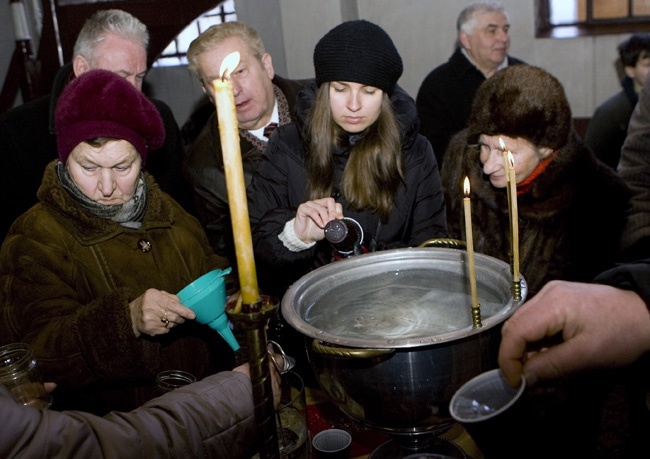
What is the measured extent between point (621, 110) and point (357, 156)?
9.52 feet

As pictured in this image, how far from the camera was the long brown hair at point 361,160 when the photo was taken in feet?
7.75

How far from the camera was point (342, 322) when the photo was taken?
4.68 feet

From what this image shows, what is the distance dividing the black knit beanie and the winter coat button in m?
0.90

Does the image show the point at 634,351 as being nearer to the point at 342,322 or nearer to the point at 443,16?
the point at 342,322

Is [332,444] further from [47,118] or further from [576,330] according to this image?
[47,118]

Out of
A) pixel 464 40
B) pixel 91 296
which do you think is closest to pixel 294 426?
pixel 91 296

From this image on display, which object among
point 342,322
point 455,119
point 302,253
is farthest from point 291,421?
point 455,119

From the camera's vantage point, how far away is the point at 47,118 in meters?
3.04

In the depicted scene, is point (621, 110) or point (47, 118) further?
point (621, 110)

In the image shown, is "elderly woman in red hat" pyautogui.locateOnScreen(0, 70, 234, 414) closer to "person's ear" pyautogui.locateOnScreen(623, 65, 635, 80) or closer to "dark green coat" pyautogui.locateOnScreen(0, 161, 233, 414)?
"dark green coat" pyautogui.locateOnScreen(0, 161, 233, 414)

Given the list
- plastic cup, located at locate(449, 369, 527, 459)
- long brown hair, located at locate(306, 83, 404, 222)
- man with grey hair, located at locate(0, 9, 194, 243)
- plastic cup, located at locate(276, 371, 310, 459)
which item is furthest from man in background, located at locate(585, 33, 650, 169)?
plastic cup, located at locate(449, 369, 527, 459)

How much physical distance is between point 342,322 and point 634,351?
0.59m

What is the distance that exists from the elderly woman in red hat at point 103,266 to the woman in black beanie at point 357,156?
40 cm

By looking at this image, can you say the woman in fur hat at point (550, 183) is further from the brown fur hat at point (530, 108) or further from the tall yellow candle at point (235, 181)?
the tall yellow candle at point (235, 181)
